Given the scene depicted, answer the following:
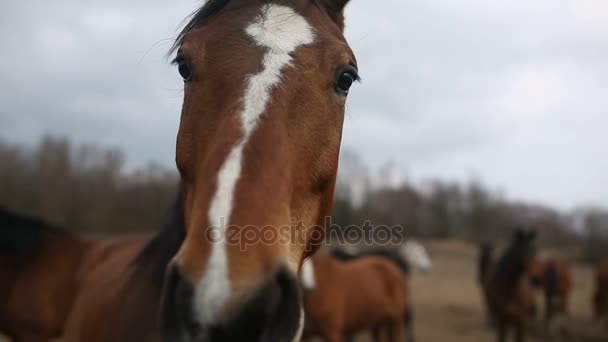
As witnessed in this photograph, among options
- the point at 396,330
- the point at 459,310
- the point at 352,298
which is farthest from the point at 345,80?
the point at 459,310

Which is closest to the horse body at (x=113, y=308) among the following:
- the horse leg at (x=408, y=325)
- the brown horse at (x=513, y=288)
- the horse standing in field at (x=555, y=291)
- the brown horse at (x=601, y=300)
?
the brown horse at (x=513, y=288)

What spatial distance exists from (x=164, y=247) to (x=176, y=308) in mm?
1310

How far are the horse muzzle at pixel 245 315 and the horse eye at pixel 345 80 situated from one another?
100 centimetres

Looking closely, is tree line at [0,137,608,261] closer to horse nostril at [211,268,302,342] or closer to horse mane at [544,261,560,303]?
horse mane at [544,261,560,303]

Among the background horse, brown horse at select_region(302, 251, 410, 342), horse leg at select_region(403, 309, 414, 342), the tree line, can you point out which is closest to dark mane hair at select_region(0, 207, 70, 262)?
the background horse

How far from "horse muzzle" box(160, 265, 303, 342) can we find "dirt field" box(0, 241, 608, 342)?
11.8 meters

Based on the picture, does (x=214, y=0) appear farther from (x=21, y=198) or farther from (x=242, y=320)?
(x=21, y=198)

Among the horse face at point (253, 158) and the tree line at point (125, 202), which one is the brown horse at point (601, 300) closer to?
the tree line at point (125, 202)

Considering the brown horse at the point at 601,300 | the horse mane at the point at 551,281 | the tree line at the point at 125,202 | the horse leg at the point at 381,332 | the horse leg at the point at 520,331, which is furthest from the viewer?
the tree line at the point at 125,202

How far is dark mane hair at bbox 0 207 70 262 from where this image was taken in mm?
5875

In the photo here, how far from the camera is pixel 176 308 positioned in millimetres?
1277

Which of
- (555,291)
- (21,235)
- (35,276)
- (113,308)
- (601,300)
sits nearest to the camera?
(113,308)

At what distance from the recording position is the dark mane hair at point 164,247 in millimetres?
2393

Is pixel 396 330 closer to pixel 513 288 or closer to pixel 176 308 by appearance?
pixel 513 288
